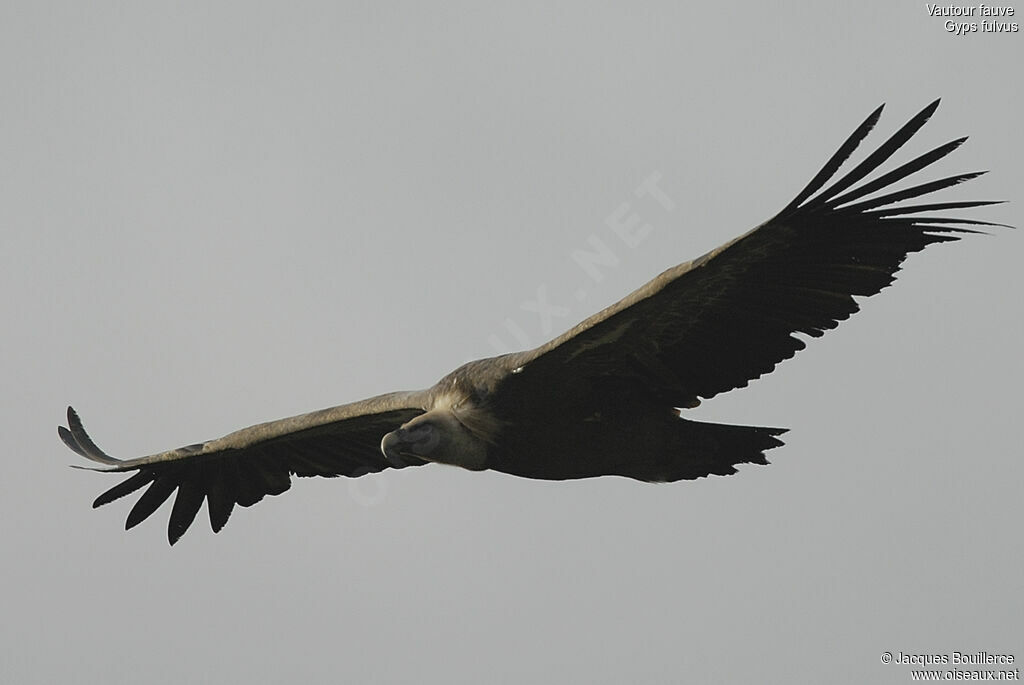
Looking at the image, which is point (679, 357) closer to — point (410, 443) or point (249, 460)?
point (410, 443)

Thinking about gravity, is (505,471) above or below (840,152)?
below

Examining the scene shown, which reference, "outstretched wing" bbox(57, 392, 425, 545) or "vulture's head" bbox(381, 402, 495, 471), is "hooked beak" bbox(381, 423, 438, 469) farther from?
"outstretched wing" bbox(57, 392, 425, 545)

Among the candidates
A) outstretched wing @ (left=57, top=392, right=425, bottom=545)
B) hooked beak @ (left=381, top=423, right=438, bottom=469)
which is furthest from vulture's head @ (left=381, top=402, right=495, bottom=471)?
outstretched wing @ (left=57, top=392, right=425, bottom=545)

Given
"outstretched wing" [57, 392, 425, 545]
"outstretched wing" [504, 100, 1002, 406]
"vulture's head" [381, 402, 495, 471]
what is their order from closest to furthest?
1. "outstretched wing" [504, 100, 1002, 406]
2. "vulture's head" [381, 402, 495, 471]
3. "outstretched wing" [57, 392, 425, 545]

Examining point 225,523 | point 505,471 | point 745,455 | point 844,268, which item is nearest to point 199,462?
point 225,523

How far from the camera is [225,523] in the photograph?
12352 millimetres

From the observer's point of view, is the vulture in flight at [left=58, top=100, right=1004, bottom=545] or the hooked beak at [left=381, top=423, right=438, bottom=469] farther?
the hooked beak at [left=381, top=423, right=438, bottom=469]

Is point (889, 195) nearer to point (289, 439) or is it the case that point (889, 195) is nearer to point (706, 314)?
point (706, 314)

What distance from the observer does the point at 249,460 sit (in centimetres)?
1221

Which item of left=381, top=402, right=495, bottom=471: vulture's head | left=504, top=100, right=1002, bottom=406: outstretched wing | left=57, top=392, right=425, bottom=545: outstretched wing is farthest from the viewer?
left=57, top=392, right=425, bottom=545: outstretched wing

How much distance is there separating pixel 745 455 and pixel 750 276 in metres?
1.30

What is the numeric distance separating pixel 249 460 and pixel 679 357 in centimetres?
383

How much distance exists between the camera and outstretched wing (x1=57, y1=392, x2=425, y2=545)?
445 inches

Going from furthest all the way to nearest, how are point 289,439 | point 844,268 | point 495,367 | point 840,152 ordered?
point 289,439 → point 495,367 → point 844,268 → point 840,152
